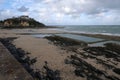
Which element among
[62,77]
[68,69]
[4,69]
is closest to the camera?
[4,69]

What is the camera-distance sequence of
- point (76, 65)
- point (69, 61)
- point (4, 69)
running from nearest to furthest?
point (4, 69) → point (76, 65) → point (69, 61)

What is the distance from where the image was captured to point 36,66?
967 cm

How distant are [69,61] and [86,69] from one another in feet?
5.64

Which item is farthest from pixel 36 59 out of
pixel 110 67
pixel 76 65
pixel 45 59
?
pixel 110 67

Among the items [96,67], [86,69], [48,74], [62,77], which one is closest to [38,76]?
[48,74]

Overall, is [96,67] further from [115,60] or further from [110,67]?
[115,60]

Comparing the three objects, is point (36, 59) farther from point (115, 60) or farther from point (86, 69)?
point (115, 60)

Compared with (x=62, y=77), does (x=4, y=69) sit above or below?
above

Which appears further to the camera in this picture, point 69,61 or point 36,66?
point 69,61

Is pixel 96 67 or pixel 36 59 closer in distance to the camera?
pixel 96 67

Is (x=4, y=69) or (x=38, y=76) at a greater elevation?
(x=4, y=69)

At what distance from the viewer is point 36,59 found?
11156mm

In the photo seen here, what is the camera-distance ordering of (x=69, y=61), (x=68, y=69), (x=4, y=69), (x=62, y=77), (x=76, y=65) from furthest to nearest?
1. (x=69, y=61)
2. (x=76, y=65)
3. (x=68, y=69)
4. (x=62, y=77)
5. (x=4, y=69)

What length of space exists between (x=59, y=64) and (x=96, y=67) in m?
2.09
